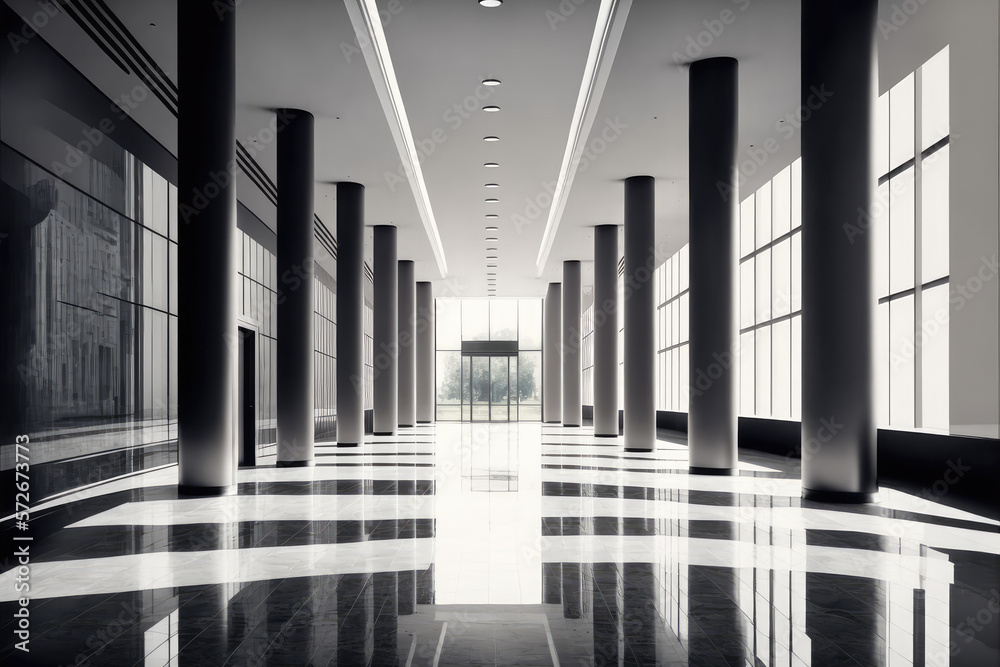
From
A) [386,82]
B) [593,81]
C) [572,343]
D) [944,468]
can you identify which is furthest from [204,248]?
[572,343]

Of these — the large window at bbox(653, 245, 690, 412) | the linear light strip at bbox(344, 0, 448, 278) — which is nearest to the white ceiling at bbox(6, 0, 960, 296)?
the linear light strip at bbox(344, 0, 448, 278)

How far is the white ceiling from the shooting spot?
15.1 meters

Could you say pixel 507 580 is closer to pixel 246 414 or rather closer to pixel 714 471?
pixel 714 471

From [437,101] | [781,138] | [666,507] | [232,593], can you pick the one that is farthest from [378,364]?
[232,593]

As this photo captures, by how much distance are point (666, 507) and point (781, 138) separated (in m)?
12.6

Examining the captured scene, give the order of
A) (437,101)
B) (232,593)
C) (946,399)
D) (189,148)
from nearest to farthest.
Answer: (232,593) < (189,148) < (946,399) < (437,101)

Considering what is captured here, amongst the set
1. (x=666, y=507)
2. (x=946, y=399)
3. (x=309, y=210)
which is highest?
(x=309, y=210)

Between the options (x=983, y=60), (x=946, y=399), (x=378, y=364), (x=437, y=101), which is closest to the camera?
(x=983, y=60)

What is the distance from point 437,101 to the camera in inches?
787

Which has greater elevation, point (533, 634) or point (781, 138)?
point (781, 138)

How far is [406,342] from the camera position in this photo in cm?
4456

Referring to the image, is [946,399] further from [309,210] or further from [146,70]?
[146,70]

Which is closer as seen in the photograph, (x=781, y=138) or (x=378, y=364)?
(x=781, y=138)

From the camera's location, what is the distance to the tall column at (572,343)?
4369 cm
